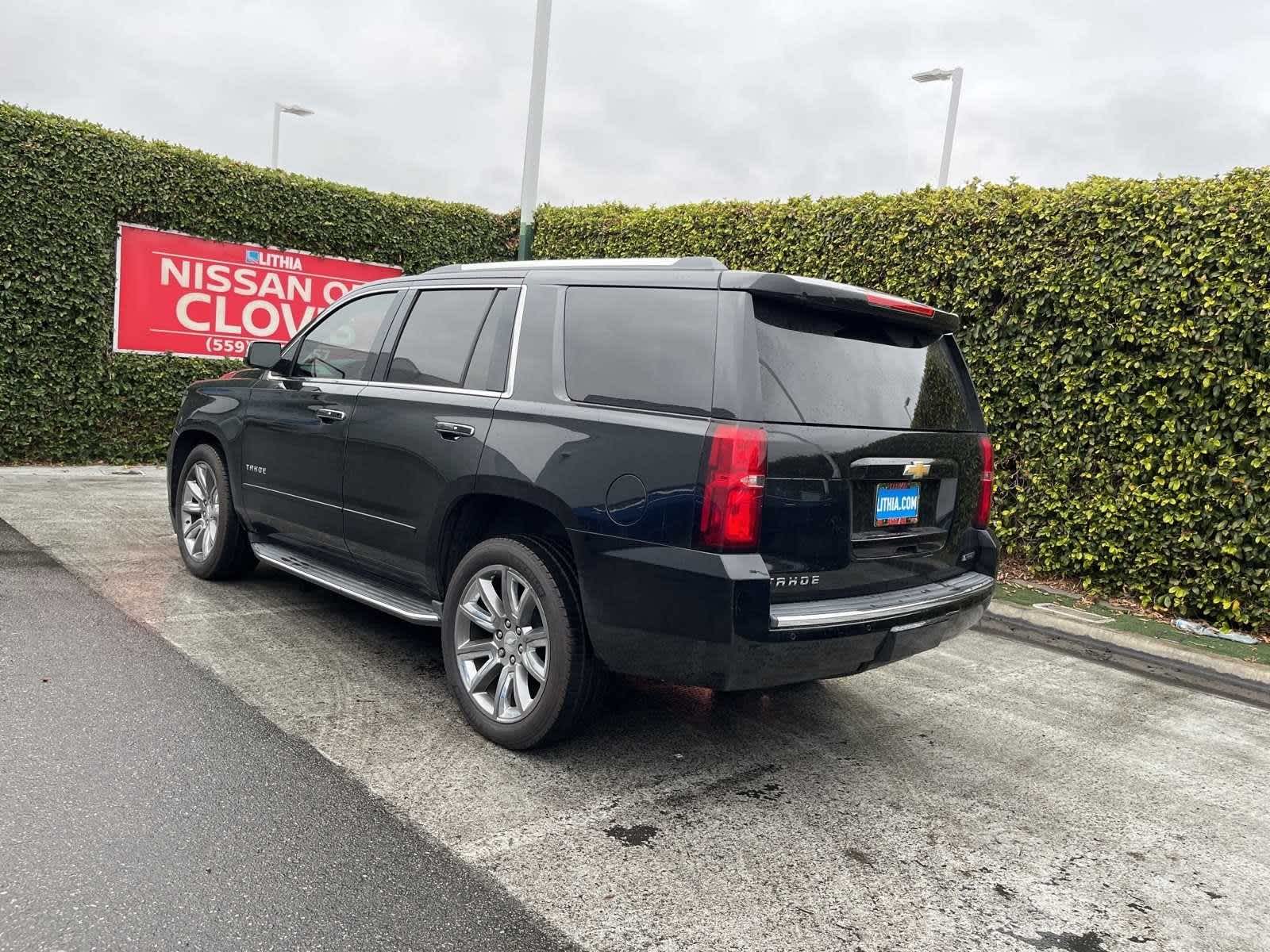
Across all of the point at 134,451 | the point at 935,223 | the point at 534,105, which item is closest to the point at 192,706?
the point at 935,223

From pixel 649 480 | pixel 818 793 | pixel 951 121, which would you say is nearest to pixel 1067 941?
pixel 818 793

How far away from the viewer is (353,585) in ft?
15.0

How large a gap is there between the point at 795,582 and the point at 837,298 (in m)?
1.06

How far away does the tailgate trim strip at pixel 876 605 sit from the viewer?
318 centimetres

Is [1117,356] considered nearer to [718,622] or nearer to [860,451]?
[860,451]

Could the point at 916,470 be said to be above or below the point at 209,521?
above

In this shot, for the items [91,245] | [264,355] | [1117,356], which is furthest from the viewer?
[91,245]

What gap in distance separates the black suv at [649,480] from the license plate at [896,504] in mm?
11

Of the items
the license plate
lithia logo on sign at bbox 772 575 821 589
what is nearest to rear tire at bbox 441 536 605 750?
lithia logo on sign at bbox 772 575 821 589

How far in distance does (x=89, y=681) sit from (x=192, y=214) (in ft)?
25.4

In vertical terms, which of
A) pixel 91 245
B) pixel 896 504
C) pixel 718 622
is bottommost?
pixel 718 622

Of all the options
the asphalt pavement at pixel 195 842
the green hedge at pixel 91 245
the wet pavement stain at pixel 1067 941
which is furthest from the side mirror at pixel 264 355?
the green hedge at pixel 91 245

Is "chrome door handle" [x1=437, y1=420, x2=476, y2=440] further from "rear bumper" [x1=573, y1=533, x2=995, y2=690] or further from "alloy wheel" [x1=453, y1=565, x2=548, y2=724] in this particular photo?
"rear bumper" [x1=573, y1=533, x2=995, y2=690]

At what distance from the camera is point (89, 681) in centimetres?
401
